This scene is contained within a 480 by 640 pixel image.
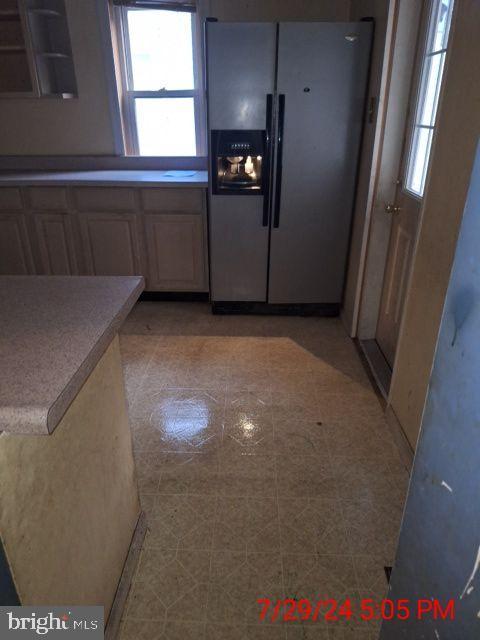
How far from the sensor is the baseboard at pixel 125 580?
4.09ft

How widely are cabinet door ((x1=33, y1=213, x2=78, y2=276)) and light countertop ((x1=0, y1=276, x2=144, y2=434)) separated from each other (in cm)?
218

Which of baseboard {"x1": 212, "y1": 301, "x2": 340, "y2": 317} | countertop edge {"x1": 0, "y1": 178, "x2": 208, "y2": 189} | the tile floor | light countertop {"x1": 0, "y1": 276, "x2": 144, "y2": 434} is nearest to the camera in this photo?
light countertop {"x1": 0, "y1": 276, "x2": 144, "y2": 434}

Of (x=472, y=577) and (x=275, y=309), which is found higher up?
(x=472, y=577)

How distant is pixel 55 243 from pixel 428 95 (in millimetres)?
2676

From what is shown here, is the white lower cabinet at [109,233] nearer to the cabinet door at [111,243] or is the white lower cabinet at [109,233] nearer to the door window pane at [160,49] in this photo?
the cabinet door at [111,243]

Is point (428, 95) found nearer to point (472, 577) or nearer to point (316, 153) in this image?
point (316, 153)

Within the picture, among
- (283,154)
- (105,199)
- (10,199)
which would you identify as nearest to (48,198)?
(10,199)

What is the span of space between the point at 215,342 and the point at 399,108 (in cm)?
175

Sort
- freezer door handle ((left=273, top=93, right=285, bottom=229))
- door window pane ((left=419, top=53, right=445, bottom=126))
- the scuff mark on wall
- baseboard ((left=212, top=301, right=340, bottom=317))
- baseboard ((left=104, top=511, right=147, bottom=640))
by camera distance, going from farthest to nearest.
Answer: baseboard ((left=212, top=301, right=340, bottom=317)) < freezer door handle ((left=273, top=93, right=285, bottom=229)) < door window pane ((left=419, top=53, right=445, bottom=126)) < baseboard ((left=104, top=511, right=147, bottom=640)) < the scuff mark on wall

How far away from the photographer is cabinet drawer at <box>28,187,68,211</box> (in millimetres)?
3160

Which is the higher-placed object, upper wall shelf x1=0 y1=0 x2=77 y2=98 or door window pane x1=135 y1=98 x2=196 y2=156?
upper wall shelf x1=0 y1=0 x2=77 y2=98


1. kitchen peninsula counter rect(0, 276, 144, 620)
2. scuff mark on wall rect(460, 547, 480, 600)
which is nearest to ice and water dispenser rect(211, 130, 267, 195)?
kitchen peninsula counter rect(0, 276, 144, 620)

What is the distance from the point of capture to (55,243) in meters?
3.32

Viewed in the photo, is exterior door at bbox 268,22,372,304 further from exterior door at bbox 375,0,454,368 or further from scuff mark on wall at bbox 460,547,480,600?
scuff mark on wall at bbox 460,547,480,600
